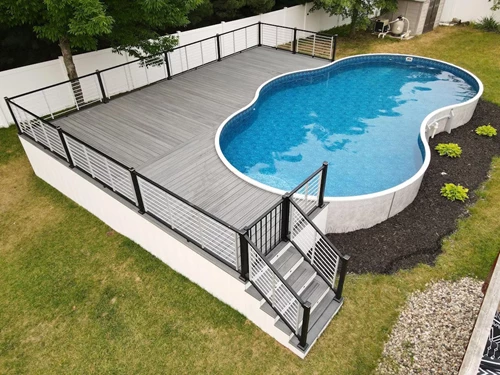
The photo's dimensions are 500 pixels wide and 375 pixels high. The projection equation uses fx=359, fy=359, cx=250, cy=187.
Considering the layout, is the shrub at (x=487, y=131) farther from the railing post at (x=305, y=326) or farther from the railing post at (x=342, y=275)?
the railing post at (x=305, y=326)

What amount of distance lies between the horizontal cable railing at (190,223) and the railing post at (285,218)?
908mm

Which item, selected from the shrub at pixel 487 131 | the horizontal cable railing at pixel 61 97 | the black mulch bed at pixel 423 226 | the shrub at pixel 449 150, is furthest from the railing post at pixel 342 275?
the horizontal cable railing at pixel 61 97

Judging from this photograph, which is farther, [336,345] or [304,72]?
[304,72]

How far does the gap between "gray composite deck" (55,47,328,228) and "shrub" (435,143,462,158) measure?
244 inches

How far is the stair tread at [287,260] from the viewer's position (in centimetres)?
642

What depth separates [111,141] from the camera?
9688mm

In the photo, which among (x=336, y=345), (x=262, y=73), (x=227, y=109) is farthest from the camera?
(x=262, y=73)

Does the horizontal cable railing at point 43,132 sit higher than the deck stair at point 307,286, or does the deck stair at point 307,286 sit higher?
the horizontal cable railing at point 43,132

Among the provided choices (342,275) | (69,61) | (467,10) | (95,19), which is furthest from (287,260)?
(467,10)

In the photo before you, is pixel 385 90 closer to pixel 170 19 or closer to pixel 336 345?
pixel 170 19

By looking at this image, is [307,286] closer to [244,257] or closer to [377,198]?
[244,257]

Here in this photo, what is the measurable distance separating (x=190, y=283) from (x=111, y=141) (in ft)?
15.6

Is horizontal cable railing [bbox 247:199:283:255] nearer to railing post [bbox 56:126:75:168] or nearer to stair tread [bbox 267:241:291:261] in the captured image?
stair tread [bbox 267:241:291:261]

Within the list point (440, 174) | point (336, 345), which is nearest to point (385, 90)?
point (440, 174)
